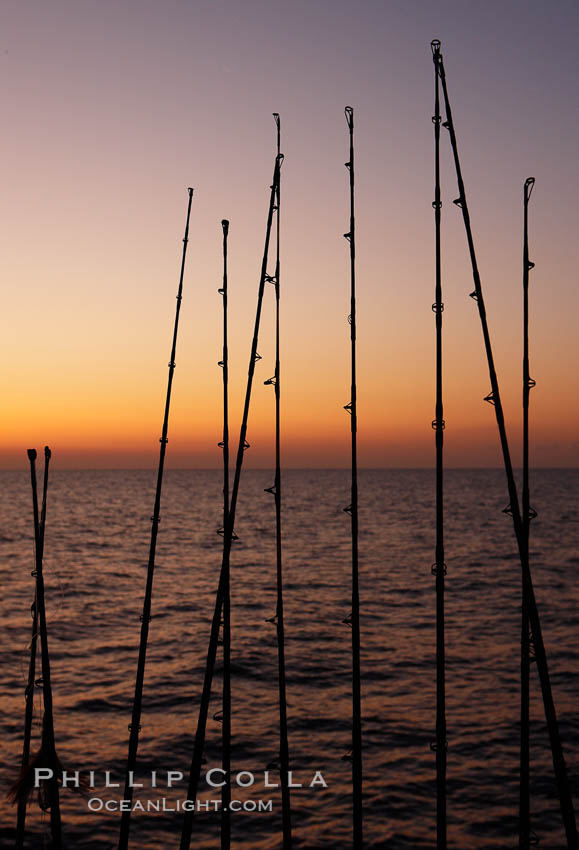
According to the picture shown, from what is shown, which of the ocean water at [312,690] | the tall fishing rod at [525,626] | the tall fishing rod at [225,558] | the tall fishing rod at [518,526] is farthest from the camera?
the ocean water at [312,690]

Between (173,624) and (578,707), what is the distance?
613 inches

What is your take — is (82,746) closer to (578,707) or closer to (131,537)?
(578,707)

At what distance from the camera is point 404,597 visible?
3697 centimetres

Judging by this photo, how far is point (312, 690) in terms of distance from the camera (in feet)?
73.2

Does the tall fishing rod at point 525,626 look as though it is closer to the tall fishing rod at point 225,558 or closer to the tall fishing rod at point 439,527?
the tall fishing rod at point 439,527

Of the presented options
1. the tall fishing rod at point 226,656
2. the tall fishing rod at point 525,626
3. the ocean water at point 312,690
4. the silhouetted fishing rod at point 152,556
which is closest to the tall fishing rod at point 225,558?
the tall fishing rod at point 226,656

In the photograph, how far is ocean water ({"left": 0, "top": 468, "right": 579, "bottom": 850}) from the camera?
14.5 m

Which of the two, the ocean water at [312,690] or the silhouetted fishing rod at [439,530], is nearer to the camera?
the silhouetted fishing rod at [439,530]

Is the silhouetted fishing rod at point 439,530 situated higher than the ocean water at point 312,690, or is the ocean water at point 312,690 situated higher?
the silhouetted fishing rod at point 439,530

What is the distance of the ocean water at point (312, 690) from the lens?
14.5m

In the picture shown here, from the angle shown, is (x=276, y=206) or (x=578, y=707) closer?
(x=276, y=206)

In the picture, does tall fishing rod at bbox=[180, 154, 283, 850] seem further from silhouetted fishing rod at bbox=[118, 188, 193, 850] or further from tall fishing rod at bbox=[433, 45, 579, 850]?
tall fishing rod at bbox=[433, 45, 579, 850]

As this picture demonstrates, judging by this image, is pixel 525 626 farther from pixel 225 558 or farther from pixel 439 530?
pixel 225 558

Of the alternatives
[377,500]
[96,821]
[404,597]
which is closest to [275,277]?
[96,821]
